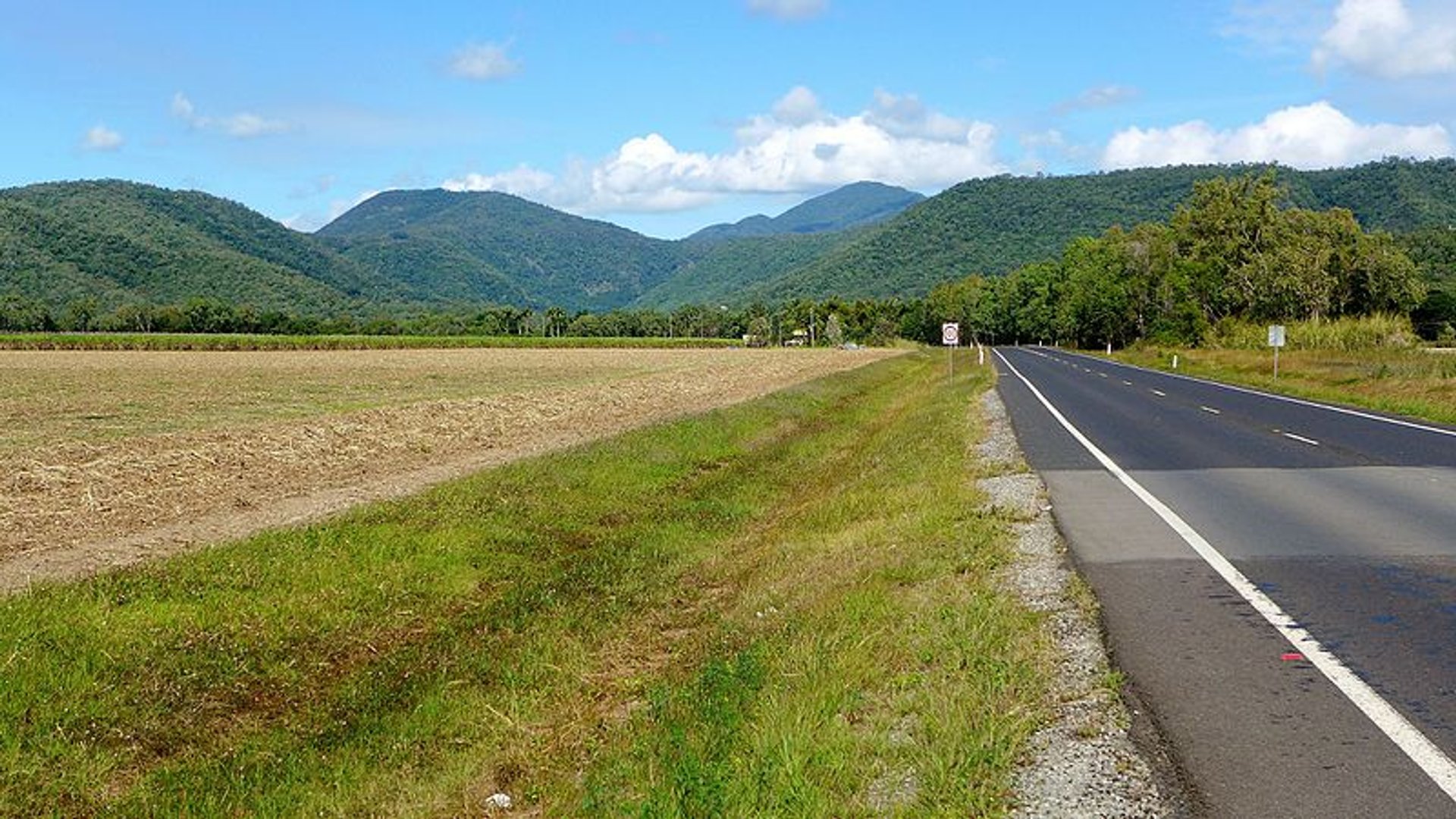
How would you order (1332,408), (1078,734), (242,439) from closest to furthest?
(1078,734) → (242,439) → (1332,408)

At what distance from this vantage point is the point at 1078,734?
18.1ft

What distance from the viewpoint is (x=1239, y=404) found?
1201 inches

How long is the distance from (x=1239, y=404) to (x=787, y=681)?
27.6 metres

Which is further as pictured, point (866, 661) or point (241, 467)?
point (241, 467)

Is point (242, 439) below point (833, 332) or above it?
below

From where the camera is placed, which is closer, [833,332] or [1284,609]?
[1284,609]

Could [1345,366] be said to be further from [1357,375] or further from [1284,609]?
[1284,609]

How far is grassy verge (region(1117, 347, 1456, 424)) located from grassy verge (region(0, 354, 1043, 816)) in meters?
21.2

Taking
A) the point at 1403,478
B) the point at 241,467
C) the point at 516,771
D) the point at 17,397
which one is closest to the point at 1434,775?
the point at 516,771

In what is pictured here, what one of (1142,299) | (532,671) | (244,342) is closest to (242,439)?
(532,671)

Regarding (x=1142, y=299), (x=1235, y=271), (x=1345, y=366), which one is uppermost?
(x=1235, y=271)

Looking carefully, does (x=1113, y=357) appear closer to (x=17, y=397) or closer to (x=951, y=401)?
(x=951, y=401)

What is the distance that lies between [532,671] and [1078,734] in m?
4.87

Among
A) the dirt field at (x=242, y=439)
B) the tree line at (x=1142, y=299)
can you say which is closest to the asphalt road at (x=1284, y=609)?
the dirt field at (x=242, y=439)
